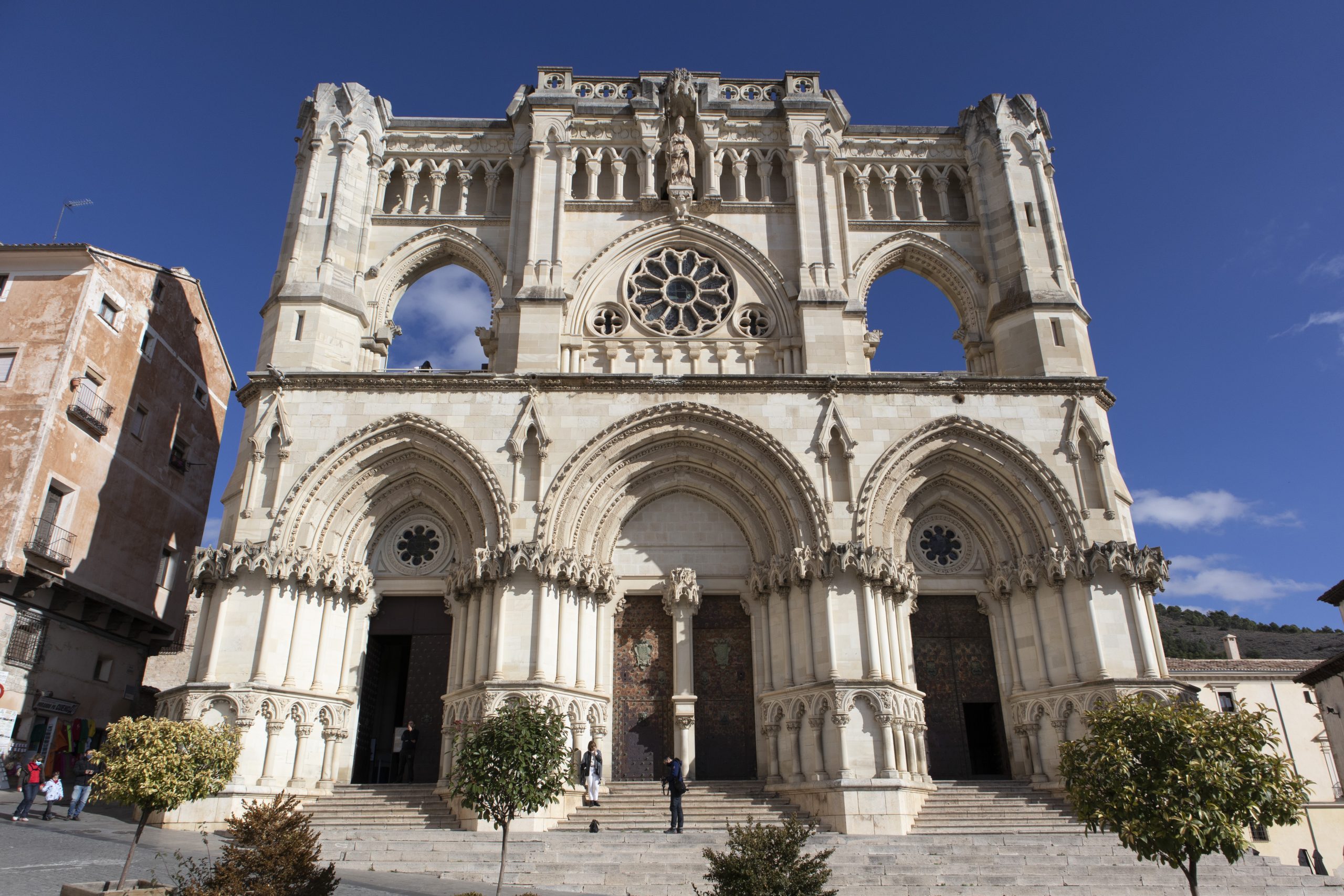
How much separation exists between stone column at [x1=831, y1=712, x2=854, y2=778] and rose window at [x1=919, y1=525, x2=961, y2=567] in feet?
16.0

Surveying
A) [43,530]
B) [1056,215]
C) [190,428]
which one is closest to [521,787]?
[43,530]

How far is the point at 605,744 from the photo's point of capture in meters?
17.9

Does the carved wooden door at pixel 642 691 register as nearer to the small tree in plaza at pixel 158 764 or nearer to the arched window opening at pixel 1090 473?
the small tree in plaza at pixel 158 764

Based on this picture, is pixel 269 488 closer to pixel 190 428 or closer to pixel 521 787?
pixel 521 787

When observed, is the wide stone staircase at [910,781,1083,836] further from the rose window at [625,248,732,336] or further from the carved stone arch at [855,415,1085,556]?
the rose window at [625,248,732,336]

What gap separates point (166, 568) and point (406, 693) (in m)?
11.8

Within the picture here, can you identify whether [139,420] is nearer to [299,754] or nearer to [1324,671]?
[299,754]

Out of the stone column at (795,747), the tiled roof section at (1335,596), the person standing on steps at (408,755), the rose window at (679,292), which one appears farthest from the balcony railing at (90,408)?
the tiled roof section at (1335,596)

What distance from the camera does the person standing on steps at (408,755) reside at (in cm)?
1820

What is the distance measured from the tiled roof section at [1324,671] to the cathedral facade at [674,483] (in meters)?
15.8

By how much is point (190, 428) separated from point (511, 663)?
16.9 m

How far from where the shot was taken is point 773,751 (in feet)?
58.1

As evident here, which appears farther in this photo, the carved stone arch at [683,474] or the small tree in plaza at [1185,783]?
the carved stone arch at [683,474]

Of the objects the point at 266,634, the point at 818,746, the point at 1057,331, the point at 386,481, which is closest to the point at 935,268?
the point at 1057,331
